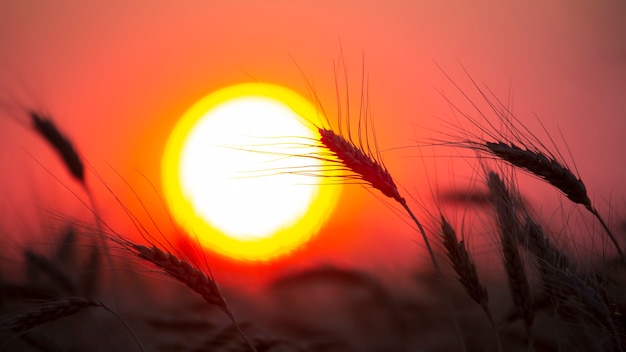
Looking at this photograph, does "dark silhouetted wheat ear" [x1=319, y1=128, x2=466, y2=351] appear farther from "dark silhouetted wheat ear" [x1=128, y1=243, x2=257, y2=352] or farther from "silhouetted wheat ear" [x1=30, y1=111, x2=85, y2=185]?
"silhouetted wheat ear" [x1=30, y1=111, x2=85, y2=185]

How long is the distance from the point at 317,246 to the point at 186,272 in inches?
38.6

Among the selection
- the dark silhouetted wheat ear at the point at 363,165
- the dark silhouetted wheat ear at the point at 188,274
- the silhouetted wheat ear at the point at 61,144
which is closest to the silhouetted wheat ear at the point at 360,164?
the dark silhouetted wheat ear at the point at 363,165

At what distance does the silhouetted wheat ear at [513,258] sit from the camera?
1.79 metres

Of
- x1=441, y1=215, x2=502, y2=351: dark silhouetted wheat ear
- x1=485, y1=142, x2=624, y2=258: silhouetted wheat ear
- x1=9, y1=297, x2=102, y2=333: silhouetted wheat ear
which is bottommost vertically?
x1=9, y1=297, x2=102, y2=333: silhouetted wheat ear

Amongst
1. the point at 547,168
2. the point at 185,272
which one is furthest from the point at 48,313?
the point at 547,168

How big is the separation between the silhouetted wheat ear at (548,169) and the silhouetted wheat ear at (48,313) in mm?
1093

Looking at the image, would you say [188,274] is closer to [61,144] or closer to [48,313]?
[48,313]

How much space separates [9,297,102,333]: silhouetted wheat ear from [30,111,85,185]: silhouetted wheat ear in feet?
3.29

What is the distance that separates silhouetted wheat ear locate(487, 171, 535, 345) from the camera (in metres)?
1.79

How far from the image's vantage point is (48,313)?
165cm

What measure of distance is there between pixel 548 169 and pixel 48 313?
1301 mm

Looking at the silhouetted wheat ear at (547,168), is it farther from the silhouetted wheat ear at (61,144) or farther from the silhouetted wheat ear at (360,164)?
the silhouetted wheat ear at (61,144)

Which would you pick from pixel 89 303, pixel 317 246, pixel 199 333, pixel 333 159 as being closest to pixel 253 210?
pixel 317 246

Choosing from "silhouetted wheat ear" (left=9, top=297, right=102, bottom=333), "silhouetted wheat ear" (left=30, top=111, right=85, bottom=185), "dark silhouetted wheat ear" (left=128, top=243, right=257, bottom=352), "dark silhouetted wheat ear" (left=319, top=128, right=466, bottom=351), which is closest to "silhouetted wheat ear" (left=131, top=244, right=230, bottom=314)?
"dark silhouetted wheat ear" (left=128, top=243, right=257, bottom=352)
